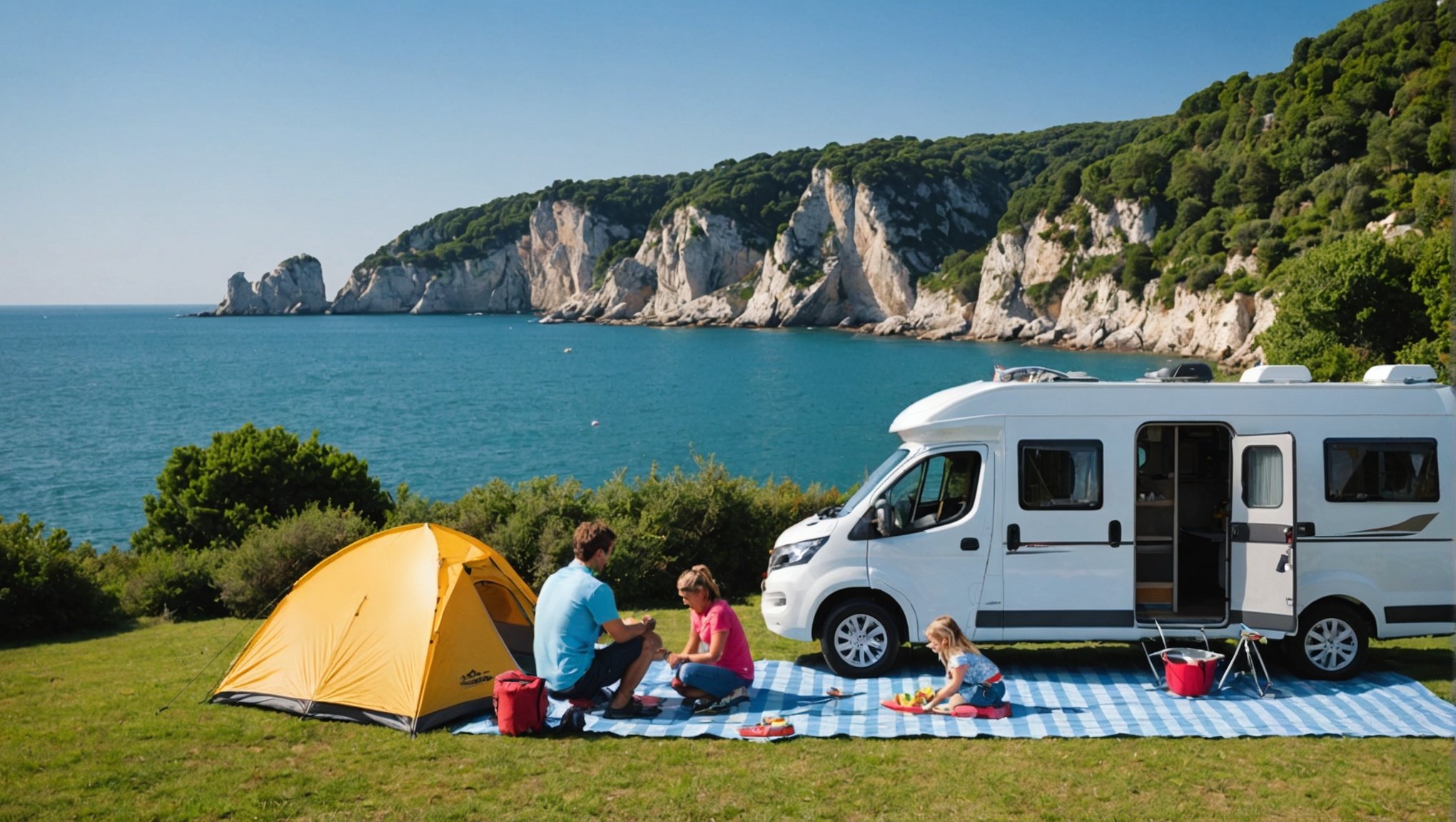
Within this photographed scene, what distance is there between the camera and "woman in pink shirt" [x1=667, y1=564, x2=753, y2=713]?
321 inches

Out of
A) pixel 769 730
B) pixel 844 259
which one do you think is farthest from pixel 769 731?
pixel 844 259

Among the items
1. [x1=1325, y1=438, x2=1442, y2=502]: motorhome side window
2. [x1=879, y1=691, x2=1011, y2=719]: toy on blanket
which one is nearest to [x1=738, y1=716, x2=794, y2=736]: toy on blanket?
[x1=879, y1=691, x2=1011, y2=719]: toy on blanket

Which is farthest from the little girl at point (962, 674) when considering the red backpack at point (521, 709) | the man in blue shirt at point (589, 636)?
the red backpack at point (521, 709)

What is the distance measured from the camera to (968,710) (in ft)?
25.6

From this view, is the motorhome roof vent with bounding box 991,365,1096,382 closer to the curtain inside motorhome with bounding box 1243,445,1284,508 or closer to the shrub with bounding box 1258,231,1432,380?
the curtain inside motorhome with bounding box 1243,445,1284,508

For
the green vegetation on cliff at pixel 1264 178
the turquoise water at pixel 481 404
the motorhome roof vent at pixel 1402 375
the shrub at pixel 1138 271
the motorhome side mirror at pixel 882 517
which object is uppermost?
the green vegetation on cliff at pixel 1264 178

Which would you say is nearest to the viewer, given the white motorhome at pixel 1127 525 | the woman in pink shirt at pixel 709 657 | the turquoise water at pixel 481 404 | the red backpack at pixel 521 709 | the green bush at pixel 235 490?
the red backpack at pixel 521 709

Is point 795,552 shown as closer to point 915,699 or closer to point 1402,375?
point 915,699

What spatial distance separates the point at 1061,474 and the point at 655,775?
4.61 metres

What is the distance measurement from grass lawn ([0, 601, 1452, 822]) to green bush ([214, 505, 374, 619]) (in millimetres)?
5833

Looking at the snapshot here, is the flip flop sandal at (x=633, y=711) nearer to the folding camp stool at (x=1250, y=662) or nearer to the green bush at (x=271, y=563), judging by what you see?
the folding camp stool at (x=1250, y=662)

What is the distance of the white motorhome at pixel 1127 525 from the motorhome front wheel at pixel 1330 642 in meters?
0.01

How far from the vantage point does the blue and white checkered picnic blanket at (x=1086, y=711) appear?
7.43 meters

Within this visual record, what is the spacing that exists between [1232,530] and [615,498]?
31.3 ft
